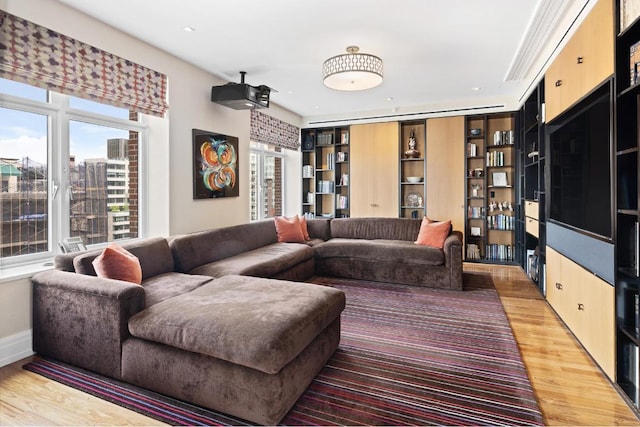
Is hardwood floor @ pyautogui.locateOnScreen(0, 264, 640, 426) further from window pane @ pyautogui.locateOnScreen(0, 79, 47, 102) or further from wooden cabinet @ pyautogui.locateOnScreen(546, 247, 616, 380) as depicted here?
window pane @ pyautogui.locateOnScreen(0, 79, 47, 102)

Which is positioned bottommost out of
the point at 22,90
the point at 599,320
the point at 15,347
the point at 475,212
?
the point at 15,347

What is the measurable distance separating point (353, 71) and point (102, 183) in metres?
2.58

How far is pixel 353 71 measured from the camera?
3111 mm

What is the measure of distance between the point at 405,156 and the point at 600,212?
417 cm

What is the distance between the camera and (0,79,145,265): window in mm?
2643

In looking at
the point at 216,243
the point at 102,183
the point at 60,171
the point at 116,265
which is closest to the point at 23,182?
the point at 60,171

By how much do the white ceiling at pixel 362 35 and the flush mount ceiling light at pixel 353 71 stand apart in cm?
25

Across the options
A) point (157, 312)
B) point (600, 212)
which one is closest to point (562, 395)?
point (600, 212)

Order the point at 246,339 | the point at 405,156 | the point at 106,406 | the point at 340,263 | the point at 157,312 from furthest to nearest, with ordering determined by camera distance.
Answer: the point at 405,156, the point at 340,263, the point at 157,312, the point at 106,406, the point at 246,339

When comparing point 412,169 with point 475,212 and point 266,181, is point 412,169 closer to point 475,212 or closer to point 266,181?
point 475,212

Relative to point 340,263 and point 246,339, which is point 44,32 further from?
point 340,263

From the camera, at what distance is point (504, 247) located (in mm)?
5695

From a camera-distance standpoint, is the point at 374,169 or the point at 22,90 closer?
the point at 22,90

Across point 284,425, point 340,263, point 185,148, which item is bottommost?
point 284,425
